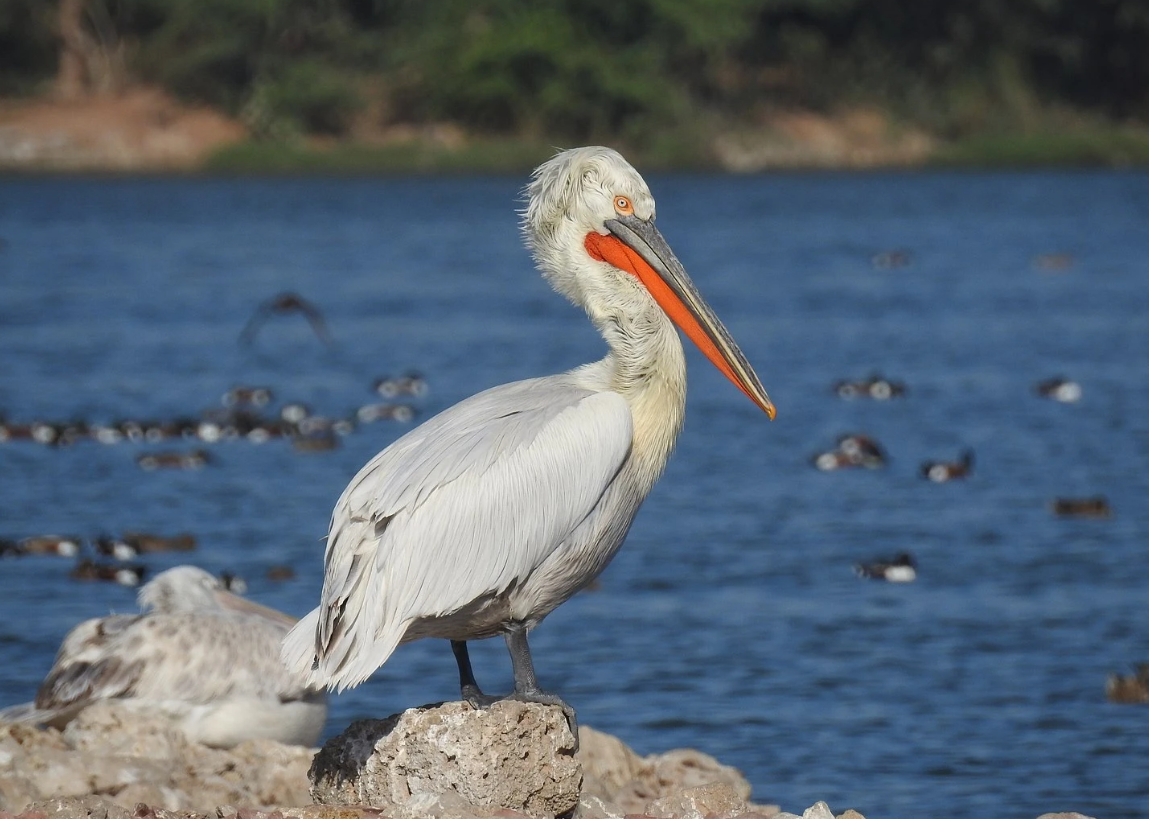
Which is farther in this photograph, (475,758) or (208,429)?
(208,429)

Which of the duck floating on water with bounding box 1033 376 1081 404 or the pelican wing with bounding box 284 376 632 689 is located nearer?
the pelican wing with bounding box 284 376 632 689

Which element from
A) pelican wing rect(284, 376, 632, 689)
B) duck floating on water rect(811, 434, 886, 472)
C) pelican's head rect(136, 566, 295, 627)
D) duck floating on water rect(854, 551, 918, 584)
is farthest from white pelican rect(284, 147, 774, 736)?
duck floating on water rect(811, 434, 886, 472)

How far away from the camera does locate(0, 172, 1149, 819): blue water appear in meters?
8.43

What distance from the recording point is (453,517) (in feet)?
16.5

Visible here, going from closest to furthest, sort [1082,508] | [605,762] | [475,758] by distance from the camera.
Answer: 1. [475,758]
2. [605,762]
3. [1082,508]

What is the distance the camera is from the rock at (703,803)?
17.1 ft

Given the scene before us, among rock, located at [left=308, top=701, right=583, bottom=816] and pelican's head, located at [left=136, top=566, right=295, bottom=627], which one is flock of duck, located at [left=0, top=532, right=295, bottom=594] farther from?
rock, located at [left=308, top=701, right=583, bottom=816]

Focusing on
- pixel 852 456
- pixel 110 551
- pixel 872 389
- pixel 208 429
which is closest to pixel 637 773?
pixel 110 551

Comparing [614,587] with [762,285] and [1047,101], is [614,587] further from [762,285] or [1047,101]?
[1047,101]

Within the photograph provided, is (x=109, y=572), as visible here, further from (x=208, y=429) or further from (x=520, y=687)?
(x=520, y=687)

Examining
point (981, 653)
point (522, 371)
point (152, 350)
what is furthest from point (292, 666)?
point (152, 350)

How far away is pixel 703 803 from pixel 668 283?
132cm

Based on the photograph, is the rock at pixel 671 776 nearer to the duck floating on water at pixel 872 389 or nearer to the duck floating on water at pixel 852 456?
the duck floating on water at pixel 852 456

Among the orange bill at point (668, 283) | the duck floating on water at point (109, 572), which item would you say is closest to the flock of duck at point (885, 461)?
the duck floating on water at point (109, 572)
